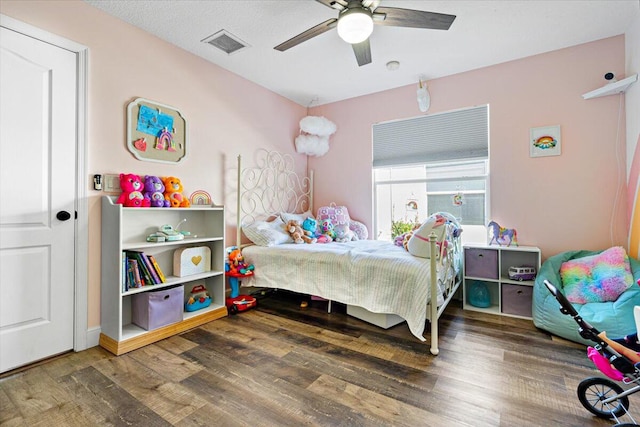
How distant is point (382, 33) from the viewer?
2443mm

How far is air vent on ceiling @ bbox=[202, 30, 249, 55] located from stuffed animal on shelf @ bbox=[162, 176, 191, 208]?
4.13 feet

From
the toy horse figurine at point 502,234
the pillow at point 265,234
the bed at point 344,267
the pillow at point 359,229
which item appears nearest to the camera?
the bed at point 344,267

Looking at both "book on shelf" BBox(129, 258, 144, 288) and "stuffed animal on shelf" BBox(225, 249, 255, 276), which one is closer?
"book on shelf" BBox(129, 258, 144, 288)

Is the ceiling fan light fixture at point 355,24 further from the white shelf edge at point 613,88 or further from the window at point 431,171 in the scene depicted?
the white shelf edge at point 613,88

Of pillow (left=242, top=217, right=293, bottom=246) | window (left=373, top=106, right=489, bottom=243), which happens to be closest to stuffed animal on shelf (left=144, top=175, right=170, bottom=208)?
pillow (left=242, top=217, right=293, bottom=246)

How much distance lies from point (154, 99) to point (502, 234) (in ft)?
11.3

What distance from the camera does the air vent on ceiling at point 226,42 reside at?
2463mm

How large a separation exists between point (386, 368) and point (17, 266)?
2.38m

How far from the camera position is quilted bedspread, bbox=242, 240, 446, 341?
2.04 meters

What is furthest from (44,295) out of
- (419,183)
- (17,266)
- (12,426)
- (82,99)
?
(419,183)

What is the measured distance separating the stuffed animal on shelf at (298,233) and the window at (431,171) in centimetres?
102

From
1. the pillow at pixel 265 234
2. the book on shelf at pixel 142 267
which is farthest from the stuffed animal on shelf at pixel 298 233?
the book on shelf at pixel 142 267

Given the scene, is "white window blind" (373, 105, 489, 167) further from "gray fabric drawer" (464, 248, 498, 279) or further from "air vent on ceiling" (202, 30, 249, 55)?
"air vent on ceiling" (202, 30, 249, 55)

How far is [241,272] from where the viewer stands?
2.80 metres
